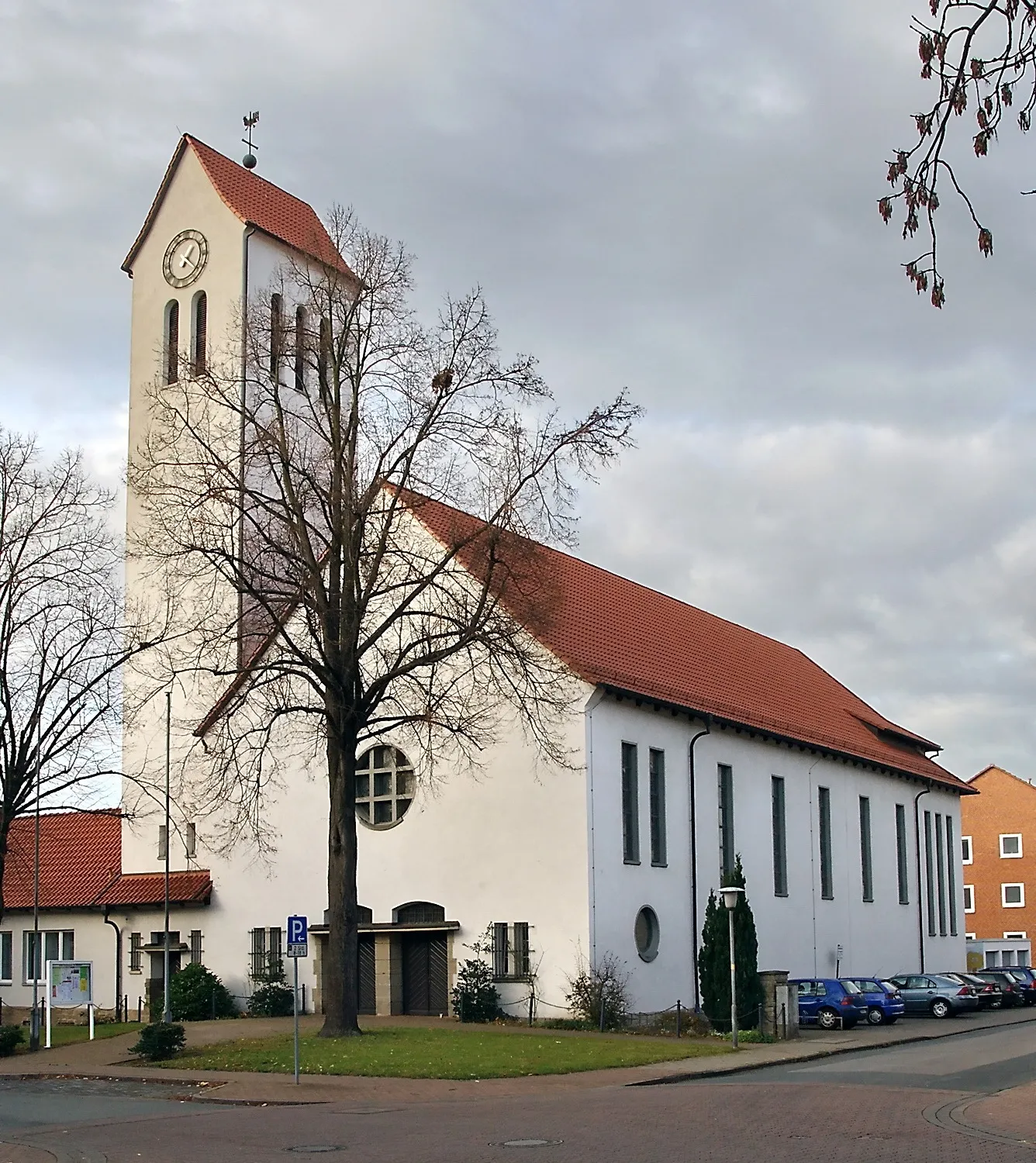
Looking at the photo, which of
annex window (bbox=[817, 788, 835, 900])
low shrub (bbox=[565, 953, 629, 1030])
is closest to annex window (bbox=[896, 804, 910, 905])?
annex window (bbox=[817, 788, 835, 900])

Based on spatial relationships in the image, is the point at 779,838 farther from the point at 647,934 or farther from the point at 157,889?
the point at 157,889

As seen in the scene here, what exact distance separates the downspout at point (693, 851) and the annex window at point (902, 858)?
15.8 metres

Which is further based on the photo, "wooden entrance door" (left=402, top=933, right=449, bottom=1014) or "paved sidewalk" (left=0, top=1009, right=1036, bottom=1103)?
"wooden entrance door" (left=402, top=933, right=449, bottom=1014)

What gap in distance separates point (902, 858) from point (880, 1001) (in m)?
13.8

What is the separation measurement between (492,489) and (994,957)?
53.2m

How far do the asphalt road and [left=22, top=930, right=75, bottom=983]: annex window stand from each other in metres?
17.7

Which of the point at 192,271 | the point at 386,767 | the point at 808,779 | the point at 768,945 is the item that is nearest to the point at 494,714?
the point at 386,767

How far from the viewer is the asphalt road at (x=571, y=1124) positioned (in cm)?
1566

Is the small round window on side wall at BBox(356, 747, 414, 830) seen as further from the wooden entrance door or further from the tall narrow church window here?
the tall narrow church window

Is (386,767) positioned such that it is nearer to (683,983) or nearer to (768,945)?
(683,983)

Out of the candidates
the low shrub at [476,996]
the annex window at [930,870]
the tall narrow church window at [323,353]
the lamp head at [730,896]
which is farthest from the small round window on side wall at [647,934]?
the annex window at [930,870]

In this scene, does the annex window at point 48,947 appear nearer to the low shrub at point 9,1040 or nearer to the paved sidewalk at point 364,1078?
the paved sidewalk at point 364,1078

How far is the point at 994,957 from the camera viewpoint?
240 feet

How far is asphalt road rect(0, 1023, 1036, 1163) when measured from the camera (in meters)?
15.7
